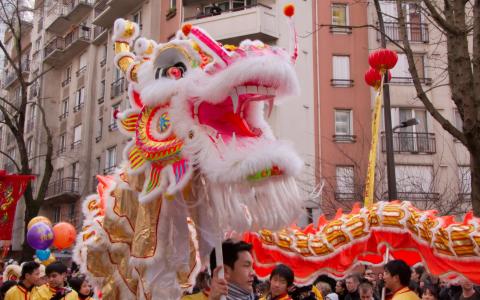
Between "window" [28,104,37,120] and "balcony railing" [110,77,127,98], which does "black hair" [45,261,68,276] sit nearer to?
"balcony railing" [110,77,127,98]

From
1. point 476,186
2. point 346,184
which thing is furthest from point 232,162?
point 346,184

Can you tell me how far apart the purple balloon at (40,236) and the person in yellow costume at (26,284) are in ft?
5.29

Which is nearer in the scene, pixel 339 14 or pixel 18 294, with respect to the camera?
pixel 18 294

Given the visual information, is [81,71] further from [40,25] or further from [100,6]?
[40,25]

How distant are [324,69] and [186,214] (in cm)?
1702

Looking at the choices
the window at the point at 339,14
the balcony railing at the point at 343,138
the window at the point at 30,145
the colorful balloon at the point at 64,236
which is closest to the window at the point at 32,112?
the window at the point at 30,145

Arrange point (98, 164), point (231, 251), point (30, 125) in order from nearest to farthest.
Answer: point (231, 251) < point (98, 164) < point (30, 125)

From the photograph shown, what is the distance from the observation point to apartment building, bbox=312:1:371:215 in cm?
1918

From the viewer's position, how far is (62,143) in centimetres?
2917

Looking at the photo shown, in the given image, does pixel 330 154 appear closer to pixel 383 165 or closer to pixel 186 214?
pixel 383 165

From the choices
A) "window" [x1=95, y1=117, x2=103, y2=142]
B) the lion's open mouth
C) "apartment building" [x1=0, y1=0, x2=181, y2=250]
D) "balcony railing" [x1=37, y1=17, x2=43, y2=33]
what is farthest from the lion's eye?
"balcony railing" [x1=37, y1=17, x2=43, y2=33]

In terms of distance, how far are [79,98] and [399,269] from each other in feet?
84.7

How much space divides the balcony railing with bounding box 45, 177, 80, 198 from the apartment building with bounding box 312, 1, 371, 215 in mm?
12975

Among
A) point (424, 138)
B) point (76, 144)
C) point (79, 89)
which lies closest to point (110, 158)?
point (76, 144)
